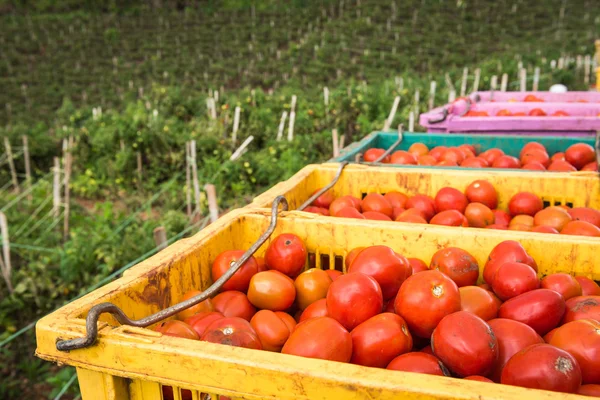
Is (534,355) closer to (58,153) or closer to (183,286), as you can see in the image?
(183,286)

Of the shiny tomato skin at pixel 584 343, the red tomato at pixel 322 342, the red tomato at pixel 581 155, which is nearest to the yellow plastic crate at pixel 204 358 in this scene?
the red tomato at pixel 322 342

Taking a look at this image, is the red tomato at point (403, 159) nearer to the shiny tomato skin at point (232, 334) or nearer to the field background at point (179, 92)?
the field background at point (179, 92)

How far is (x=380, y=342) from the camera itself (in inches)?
59.3

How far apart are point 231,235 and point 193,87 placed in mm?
22602

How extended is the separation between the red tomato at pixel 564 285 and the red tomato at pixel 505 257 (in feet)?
0.32

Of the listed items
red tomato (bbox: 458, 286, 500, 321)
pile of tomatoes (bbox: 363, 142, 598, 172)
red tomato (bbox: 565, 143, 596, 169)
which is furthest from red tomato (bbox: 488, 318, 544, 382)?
red tomato (bbox: 565, 143, 596, 169)

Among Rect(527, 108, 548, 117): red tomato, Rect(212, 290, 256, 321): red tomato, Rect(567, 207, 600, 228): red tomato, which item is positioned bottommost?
Rect(212, 290, 256, 321): red tomato

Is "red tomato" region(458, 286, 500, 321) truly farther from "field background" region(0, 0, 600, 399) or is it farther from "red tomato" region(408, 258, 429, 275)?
"field background" region(0, 0, 600, 399)

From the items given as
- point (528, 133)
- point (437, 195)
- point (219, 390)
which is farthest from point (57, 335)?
point (528, 133)

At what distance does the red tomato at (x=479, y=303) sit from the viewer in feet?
5.56

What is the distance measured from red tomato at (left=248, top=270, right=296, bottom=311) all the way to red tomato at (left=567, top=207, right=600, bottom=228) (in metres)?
1.53

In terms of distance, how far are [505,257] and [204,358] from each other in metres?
1.18

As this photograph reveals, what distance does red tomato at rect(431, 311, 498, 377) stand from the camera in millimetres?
1382

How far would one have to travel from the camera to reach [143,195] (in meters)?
8.94
